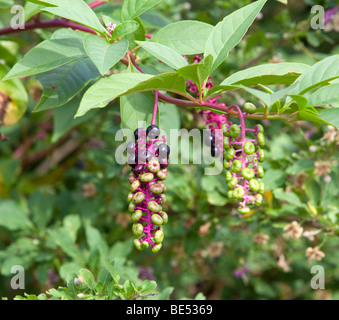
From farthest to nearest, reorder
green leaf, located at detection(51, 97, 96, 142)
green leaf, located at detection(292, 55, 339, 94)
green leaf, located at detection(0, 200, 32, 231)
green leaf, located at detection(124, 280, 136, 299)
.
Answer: green leaf, located at detection(0, 200, 32, 231), green leaf, located at detection(51, 97, 96, 142), green leaf, located at detection(124, 280, 136, 299), green leaf, located at detection(292, 55, 339, 94)

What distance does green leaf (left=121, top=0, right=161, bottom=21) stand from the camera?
959mm

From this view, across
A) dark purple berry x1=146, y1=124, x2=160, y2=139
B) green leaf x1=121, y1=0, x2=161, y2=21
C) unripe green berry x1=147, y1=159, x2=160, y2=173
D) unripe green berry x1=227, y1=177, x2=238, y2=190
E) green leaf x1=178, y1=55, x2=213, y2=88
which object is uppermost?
green leaf x1=121, y1=0, x2=161, y2=21

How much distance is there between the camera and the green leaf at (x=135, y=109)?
92cm

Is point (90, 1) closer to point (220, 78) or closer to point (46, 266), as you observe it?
point (220, 78)

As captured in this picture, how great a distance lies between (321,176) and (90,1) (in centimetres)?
100

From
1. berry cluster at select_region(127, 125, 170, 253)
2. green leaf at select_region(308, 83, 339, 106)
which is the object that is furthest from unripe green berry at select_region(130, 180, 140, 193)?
green leaf at select_region(308, 83, 339, 106)

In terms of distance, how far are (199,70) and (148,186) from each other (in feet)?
0.80

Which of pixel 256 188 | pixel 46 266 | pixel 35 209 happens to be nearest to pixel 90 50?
pixel 256 188

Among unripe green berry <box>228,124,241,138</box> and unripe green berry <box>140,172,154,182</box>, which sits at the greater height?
unripe green berry <box>228,124,241,138</box>

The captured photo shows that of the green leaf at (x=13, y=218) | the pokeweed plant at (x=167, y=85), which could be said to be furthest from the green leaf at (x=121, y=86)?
the green leaf at (x=13, y=218)

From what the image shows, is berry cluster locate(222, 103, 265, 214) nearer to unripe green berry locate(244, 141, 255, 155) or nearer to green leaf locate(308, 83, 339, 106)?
unripe green berry locate(244, 141, 255, 155)

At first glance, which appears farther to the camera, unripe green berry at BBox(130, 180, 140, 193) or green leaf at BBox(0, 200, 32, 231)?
green leaf at BBox(0, 200, 32, 231)

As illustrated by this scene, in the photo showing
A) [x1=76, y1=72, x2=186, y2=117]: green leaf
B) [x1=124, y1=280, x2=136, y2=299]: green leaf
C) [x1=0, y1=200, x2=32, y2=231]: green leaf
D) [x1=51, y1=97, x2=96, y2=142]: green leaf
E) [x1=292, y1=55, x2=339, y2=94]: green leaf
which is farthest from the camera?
[x1=0, y1=200, x2=32, y2=231]: green leaf

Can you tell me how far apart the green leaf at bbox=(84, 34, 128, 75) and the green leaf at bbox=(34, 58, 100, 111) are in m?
0.18
